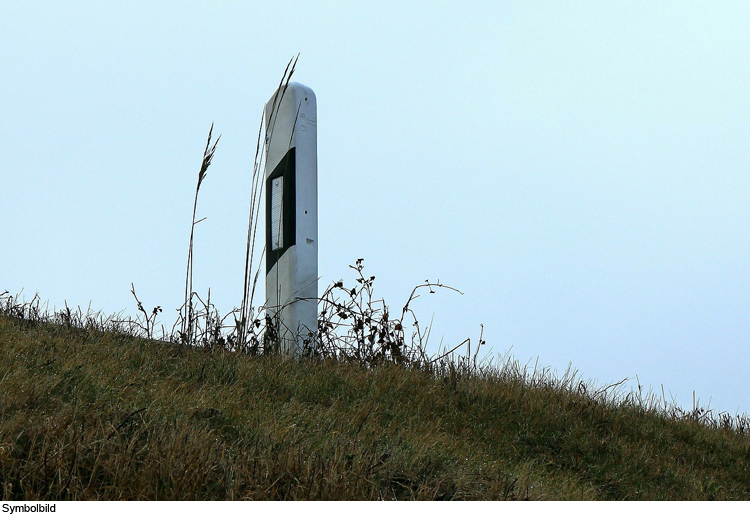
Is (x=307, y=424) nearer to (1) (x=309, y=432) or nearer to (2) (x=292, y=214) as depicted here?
(1) (x=309, y=432)

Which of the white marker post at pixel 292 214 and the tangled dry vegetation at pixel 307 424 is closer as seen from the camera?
the tangled dry vegetation at pixel 307 424

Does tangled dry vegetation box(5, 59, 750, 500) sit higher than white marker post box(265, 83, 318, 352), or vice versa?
white marker post box(265, 83, 318, 352)

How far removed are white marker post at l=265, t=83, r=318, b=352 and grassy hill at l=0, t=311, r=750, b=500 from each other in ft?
1.80

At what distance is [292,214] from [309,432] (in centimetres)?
249

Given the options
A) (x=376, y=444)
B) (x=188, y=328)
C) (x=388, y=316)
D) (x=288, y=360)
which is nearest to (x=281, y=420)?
(x=376, y=444)

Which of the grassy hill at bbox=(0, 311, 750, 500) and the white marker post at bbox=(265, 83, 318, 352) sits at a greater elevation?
the white marker post at bbox=(265, 83, 318, 352)

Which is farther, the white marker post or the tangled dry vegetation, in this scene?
the white marker post

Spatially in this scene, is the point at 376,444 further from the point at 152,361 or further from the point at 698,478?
the point at 698,478

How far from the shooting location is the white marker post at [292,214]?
5.12 metres

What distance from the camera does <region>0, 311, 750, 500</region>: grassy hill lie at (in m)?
2.28

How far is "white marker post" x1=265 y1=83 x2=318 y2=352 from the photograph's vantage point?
5.12 meters

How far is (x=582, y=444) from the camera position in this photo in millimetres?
4160

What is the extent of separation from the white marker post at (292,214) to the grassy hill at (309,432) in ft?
1.80
